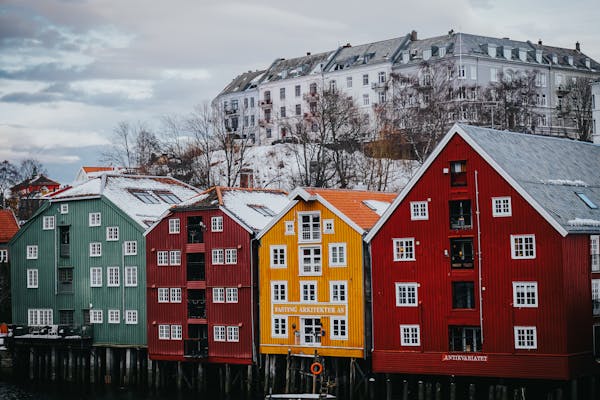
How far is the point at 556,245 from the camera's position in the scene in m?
53.8

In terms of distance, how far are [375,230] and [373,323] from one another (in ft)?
15.5

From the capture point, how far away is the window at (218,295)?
224 ft

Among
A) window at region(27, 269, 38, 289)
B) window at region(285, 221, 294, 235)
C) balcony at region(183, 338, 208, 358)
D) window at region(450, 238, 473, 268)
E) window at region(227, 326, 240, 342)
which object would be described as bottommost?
balcony at region(183, 338, 208, 358)

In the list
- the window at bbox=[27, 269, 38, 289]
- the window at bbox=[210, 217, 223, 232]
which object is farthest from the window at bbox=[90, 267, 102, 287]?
the window at bbox=[210, 217, 223, 232]

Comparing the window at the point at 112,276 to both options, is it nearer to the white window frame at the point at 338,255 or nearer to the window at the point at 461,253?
the white window frame at the point at 338,255

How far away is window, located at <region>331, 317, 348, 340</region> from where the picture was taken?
62.1 m

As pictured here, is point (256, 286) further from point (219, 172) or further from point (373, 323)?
point (219, 172)

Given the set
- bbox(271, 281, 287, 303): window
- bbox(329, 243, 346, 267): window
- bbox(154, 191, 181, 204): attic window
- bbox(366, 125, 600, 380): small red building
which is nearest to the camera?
bbox(366, 125, 600, 380): small red building

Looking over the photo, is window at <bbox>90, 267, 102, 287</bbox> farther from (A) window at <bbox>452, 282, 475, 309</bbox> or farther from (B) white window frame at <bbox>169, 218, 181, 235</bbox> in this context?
(A) window at <bbox>452, 282, 475, 309</bbox>

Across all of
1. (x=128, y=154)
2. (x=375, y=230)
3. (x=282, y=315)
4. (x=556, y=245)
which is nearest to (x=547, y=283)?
(x=556, y=245)

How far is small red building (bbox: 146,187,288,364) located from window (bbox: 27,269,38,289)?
11159mm

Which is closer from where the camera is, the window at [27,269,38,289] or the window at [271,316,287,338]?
the window at [271,316,287,338]

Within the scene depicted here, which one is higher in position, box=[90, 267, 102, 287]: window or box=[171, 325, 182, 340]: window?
box=[90, 267, 102, 287]: window

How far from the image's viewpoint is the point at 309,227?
6412 centimetres
